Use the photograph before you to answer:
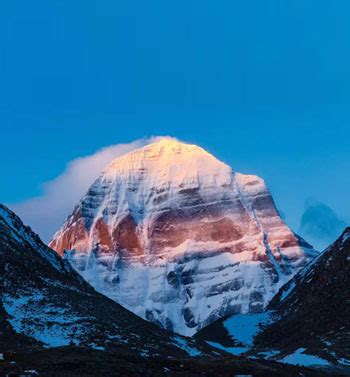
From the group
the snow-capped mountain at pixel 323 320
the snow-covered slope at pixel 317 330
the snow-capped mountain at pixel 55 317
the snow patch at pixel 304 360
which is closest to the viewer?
the snow-capped mountain at pixel 55 317

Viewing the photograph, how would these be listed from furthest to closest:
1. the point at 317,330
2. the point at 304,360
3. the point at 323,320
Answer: the point at 323,320 < the point at 317,330 < the point at 304,360

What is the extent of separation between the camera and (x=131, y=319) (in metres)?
144

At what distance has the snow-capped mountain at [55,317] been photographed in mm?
106375

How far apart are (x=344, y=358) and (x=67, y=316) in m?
42.0

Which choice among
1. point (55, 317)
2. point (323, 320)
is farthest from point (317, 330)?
point (55, 317)

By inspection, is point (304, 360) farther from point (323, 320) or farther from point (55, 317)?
point (323, 320)

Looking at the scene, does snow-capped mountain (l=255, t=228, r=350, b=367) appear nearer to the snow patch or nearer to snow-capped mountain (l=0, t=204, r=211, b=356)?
the snow patch

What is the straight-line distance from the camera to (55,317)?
119312 mm

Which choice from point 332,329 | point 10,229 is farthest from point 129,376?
point 10,229

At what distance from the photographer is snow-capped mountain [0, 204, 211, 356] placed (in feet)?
349

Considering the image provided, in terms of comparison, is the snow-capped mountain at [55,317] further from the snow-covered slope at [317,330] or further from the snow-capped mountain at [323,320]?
the snow-capped mountain at [323,320]

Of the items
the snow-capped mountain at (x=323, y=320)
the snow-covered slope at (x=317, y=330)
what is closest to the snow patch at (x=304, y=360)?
the snow-covered slope at (x=317, y=330)

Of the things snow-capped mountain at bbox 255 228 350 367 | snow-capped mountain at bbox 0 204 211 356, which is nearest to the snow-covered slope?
snow-capped mountain at bbox 255 228 350 367

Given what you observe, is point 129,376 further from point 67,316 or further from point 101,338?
point 67,316
